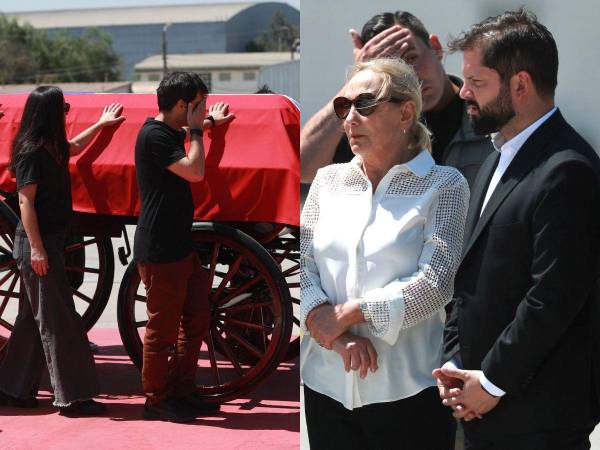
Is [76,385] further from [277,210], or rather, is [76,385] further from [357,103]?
[357,103]

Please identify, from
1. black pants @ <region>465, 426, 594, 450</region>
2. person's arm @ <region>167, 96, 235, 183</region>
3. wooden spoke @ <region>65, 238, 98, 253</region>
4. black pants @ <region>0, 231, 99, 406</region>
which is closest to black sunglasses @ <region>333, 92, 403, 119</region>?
black pants @ <region>465, 426, 594, 450</region>

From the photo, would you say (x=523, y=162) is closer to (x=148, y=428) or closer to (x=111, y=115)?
(x=148, y=428)

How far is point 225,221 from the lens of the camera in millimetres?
4957

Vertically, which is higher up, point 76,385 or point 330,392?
point 330,392

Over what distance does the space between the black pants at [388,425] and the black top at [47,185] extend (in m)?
2.62

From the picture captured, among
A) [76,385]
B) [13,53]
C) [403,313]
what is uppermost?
[403,313]

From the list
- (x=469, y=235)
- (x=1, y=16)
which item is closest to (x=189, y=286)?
(x=469, y=235)

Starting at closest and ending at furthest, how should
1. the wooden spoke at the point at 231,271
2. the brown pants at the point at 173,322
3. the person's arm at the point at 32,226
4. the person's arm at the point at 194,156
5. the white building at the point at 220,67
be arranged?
the person's arm at the point at 194,156
the brown pants at the point at 173,322
the person's arm at the point at 32,226
the wooden spoke at the point at 231,271
the white building at the point at 220,67

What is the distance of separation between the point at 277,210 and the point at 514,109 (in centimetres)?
264

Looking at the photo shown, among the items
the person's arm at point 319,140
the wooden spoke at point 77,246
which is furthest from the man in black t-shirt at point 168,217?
the person's arm at point 319,140

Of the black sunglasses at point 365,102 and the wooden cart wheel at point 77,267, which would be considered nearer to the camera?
the black sunglasses at point 365,102

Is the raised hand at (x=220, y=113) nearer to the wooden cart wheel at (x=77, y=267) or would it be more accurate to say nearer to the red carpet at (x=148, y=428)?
the wooden cart wheel at (x=77, y=267)

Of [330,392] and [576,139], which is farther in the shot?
[330,392]

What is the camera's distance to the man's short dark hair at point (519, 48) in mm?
2131
